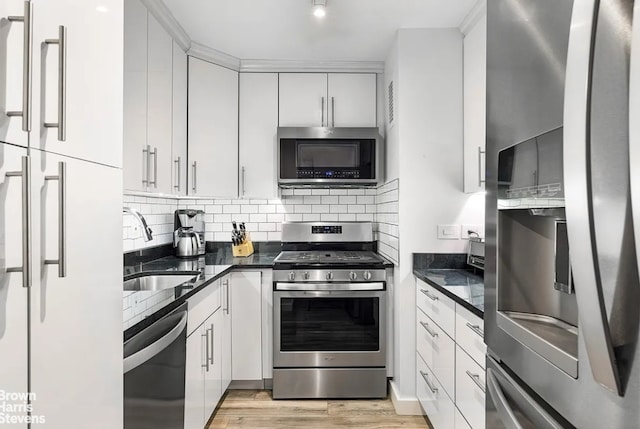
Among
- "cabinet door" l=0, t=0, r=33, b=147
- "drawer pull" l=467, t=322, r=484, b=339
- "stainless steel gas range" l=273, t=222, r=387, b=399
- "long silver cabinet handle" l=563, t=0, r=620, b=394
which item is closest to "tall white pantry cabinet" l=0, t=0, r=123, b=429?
"cabinet door" l=0, t=0, r=33, b=147

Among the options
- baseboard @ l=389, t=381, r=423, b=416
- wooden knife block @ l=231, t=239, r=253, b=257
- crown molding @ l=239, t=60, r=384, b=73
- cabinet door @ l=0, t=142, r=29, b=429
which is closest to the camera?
cabinet door @ l=0, t=142, r=29, b=429

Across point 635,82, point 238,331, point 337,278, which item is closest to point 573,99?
point 635,82

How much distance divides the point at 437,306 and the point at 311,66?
6.82ft

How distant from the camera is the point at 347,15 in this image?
90.2 inches

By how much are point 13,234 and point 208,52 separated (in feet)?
8.33

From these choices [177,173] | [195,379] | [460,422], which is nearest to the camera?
[460,422]

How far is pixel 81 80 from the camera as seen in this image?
80 cm

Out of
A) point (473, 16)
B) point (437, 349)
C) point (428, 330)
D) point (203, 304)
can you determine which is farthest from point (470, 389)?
point (473, 16)

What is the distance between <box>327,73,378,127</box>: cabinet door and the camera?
3.03m

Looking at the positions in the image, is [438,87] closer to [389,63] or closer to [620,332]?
[389,63]

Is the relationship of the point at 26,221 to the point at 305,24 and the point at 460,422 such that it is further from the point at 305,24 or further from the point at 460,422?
the point at 305,24

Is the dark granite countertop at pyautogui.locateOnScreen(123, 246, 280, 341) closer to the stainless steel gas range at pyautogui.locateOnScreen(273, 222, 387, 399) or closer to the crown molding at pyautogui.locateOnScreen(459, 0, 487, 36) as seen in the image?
the stainless steel gas range at pyautogui.locateOnScreen(273, 222, 387, 399)

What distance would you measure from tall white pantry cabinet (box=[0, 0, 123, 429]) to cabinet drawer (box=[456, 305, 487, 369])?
49.5 inches

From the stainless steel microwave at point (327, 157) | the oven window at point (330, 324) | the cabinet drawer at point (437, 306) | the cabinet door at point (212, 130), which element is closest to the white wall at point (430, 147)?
the cabinet drawer at point (437, 306)
